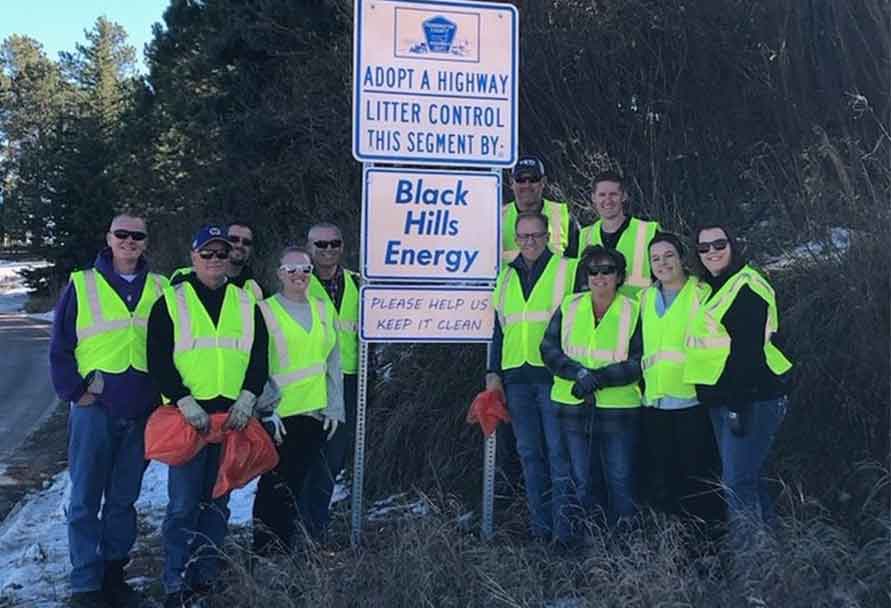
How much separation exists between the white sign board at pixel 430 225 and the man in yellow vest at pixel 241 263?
2.20ft

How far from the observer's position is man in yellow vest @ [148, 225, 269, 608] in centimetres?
467

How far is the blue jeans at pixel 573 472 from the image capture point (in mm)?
5000

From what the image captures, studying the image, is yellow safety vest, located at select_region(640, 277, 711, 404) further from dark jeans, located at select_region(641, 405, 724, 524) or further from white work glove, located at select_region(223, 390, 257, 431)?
white work glove, located at select_region(223, 390, 257, 431)

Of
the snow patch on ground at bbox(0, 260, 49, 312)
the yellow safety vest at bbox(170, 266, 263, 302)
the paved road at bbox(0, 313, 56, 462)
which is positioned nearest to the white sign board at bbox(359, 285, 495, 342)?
the yellow safety vest at bbox(170, 266, 263, 302)

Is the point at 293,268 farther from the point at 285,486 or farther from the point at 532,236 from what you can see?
the point at 532,236

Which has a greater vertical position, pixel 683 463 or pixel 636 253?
pixel 636 253

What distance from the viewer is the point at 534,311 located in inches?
207

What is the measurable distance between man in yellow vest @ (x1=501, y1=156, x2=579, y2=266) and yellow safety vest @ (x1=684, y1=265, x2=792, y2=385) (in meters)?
1.23

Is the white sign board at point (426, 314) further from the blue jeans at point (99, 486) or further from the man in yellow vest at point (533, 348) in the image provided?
the blue jeans at point (99, 486)

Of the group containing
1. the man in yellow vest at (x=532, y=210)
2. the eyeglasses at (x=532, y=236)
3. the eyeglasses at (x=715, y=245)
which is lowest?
the eyeglasses at (x=715, y=245)

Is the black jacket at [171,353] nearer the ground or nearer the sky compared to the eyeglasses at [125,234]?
nearer the ground

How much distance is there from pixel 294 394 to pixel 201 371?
533 mm

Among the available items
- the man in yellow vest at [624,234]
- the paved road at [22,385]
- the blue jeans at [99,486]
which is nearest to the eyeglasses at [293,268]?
the blue jeans at [99,486]

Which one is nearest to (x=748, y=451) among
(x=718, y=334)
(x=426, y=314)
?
(x=718, y=334)
